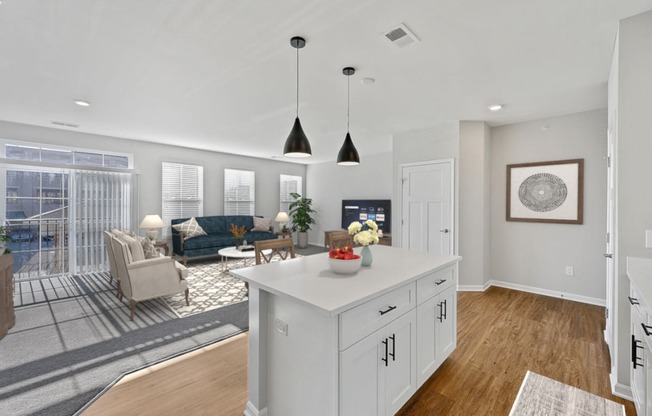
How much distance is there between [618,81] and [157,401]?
3902 millimetres

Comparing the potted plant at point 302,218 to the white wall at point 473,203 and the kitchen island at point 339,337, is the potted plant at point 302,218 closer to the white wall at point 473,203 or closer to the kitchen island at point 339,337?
the white wall at point 473,203

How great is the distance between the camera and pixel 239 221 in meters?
7.04

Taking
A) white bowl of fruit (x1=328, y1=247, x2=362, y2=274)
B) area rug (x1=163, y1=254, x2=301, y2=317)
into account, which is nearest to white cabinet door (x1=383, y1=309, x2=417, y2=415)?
white bowl of fruit (x1=328, y1=247, x2=362, y2=274)

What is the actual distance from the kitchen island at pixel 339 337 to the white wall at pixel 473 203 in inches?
98.1

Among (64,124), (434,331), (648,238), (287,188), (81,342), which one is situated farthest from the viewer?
(287,188)

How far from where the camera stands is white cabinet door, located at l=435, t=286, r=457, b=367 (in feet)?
6.97

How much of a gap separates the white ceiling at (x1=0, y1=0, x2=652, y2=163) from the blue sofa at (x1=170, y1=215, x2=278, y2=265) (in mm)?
2548

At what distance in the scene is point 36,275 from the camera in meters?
4.76

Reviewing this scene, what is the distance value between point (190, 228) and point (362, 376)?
5489 millimetres

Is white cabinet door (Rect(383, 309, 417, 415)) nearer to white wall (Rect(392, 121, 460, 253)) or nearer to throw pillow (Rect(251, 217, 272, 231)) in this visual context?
white wall (Rect(392, 121, 460, 253))

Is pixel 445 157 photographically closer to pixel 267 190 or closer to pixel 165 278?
pixel 165 278

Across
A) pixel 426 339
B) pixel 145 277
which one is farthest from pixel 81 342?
pixel 426 339

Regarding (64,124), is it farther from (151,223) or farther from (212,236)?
(212,236)

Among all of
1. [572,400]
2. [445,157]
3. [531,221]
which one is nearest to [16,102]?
[445,157]
